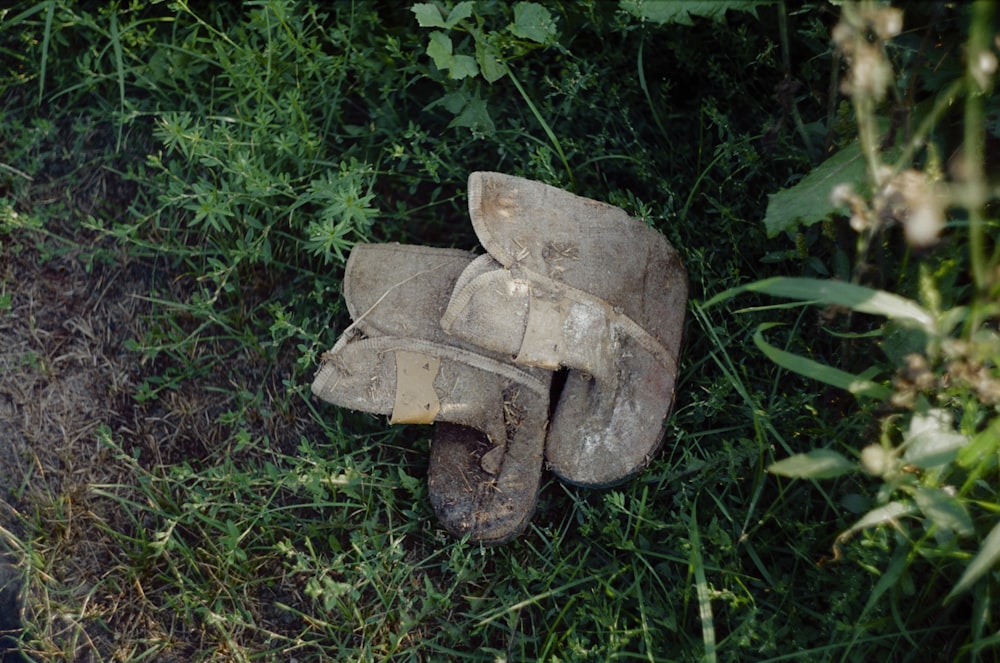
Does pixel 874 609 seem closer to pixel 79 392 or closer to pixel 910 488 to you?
pixel 910 488

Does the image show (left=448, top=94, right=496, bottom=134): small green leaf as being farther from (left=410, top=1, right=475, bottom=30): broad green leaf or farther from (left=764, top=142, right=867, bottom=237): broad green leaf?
(left=764, top=142, right=867, bottom=237): broad green leaf

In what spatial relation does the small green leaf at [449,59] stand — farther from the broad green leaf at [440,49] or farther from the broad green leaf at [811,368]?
the broad green leaf at [811,368]

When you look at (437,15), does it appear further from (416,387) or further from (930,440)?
(930,440)

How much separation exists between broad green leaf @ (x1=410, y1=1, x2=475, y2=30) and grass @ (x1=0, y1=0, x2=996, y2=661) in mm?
12

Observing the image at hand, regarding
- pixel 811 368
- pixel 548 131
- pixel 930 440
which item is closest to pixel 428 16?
pixel 548 131

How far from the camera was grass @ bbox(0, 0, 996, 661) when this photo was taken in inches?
85.4

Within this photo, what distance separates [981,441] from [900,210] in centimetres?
51

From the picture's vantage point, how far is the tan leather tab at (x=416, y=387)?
7.49 feet

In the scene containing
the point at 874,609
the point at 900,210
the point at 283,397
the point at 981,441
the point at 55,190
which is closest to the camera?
the point at 900,210

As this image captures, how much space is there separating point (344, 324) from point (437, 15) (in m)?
0.93

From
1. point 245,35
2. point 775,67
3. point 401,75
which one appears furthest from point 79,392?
point 775,67

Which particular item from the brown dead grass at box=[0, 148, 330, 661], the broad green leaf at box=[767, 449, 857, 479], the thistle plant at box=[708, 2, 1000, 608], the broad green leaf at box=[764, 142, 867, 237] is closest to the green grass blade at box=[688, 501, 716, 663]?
the thistle plant at box=[708, 2, 1000, 608]

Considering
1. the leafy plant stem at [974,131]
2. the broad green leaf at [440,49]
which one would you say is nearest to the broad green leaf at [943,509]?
the leafy plant stem at [974,131]

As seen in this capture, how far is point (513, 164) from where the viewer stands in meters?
2.58
